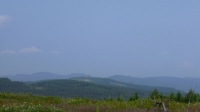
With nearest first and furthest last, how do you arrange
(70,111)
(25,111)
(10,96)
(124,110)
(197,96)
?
(25,111)
(70,111)
(124,110)
(10,96)
(197,96)

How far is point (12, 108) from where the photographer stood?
1295cm

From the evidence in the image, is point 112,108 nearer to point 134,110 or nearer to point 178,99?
point 134,110

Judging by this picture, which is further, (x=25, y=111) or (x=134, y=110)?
(x=134, y=110)

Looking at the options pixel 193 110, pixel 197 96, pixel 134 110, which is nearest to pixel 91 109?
pixel 134 110

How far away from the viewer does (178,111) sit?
48.0 feet

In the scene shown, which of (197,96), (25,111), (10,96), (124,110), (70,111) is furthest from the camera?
(197,96)

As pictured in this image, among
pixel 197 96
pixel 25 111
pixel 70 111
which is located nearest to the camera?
pixel 25 111

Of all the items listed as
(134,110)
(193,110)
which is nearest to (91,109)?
(134,110)

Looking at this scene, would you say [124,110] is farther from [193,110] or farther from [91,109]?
[193,110]

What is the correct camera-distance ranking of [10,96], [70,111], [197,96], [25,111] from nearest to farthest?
1. [25,111]
2. [70,111]
3. [10,96]
4. [197,96]

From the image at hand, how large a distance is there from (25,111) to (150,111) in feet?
18.0

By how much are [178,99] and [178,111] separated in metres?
16.9

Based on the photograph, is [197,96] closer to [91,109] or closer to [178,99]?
[178,99]

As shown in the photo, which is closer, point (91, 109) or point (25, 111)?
point (25, 111)
